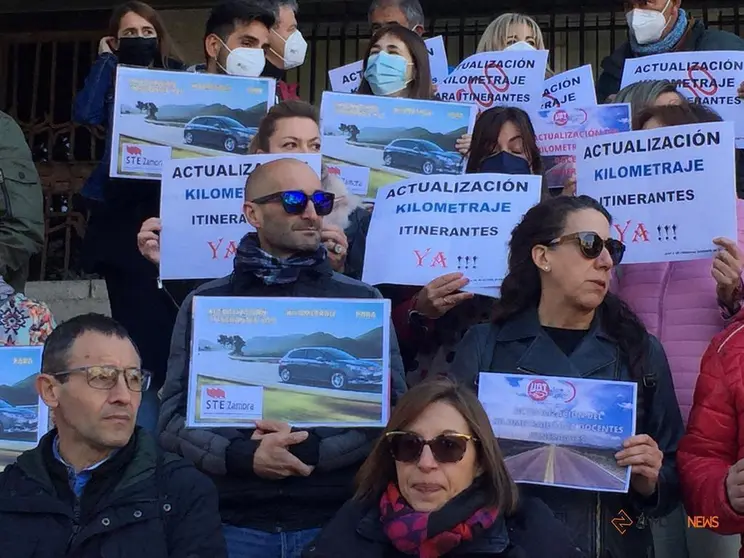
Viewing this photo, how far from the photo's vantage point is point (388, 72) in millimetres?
5738

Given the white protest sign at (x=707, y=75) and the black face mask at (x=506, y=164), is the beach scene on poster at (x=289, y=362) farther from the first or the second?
the white protest sign at (x=707, y=75)

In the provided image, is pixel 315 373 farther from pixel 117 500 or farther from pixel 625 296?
pixel 625 296

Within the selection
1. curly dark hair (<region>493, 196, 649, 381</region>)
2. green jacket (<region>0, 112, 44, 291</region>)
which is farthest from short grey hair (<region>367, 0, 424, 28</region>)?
curly dark hair (<region>493, 196, 649, 381</region>)

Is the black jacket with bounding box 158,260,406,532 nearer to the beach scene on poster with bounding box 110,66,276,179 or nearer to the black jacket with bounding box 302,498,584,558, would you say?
the black jacket with bounding box 302,498,584,558

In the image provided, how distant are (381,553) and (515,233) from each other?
1308mm

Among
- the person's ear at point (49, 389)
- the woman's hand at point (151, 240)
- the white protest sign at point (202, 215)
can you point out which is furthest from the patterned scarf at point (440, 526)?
the woman's hand at point (151, 240)

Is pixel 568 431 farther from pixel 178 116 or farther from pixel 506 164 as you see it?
pixel 178 116

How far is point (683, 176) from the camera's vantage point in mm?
4605

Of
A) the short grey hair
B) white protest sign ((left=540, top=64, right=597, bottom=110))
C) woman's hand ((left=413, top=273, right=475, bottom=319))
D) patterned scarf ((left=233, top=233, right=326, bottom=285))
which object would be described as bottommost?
woman's hand ((left=413, top=273, right=475, bottom=319))

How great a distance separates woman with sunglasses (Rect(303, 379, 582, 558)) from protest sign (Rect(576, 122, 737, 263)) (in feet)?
4.24

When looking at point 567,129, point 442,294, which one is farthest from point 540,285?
point 567,129

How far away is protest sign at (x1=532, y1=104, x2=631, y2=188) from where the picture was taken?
18.0ft

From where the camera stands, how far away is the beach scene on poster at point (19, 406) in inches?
174

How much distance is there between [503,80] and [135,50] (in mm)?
1682
